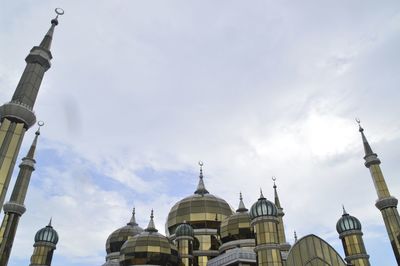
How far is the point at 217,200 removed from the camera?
146 ft

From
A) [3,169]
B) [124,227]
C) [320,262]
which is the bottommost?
[320,262]

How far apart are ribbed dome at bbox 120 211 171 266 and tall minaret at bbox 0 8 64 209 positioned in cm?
1767

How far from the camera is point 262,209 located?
29047 mm

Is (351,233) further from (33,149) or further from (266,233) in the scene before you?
(33,149)

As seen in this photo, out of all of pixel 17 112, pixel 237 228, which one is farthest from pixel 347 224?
pixel 17 112

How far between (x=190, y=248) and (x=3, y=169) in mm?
22550

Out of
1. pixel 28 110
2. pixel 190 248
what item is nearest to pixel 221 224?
pixel 190 248

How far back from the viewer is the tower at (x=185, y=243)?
35.4 m

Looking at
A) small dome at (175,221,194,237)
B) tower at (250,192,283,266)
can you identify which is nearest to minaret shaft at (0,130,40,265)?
small dome at (175,221,194,237)

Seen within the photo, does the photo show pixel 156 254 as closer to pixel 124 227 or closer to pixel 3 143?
pixel 124 227

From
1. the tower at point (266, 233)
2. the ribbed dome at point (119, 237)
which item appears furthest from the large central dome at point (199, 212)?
the tower at point (266, 233)

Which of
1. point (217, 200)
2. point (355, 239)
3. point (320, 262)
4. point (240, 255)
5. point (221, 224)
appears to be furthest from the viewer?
point (217, 200)

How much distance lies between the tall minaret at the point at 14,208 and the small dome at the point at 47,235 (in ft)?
25.3

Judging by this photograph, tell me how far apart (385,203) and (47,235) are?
1312 inches
